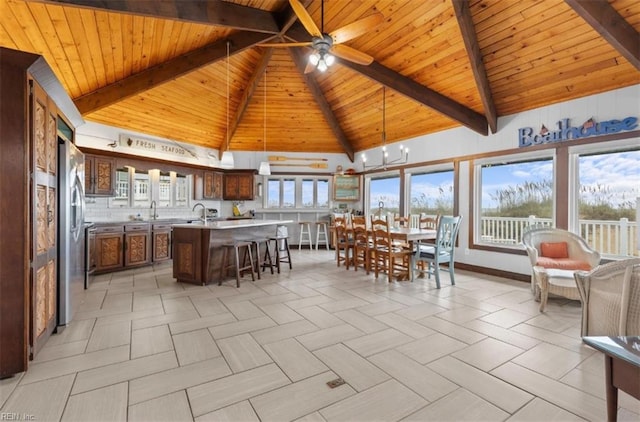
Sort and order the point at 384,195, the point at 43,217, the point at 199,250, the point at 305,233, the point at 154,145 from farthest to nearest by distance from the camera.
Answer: the point at 305,233 → the point at 384,195 → the point at 154,145 → the point at 199,250 → the point at 43,217

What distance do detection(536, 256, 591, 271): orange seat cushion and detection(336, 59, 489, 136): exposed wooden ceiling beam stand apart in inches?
98.8

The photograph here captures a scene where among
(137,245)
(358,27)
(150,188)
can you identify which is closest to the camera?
(358,27)

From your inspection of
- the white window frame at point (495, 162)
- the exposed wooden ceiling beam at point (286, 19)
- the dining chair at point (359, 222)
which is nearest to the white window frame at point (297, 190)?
the dining chair at point (359, 222)

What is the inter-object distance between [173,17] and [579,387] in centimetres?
502

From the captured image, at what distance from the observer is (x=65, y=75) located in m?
4.22

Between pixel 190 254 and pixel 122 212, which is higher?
pixel 122 212

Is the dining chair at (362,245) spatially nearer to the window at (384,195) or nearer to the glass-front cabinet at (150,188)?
the window at (384,195)

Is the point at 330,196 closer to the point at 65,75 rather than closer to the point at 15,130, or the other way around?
the point at 65,75

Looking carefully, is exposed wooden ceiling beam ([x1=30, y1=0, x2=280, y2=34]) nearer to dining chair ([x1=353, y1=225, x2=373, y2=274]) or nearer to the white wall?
the white wall

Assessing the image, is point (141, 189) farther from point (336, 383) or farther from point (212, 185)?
point (336, 383)

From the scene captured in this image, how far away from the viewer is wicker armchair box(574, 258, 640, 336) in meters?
2.23

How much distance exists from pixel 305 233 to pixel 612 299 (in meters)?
6.66

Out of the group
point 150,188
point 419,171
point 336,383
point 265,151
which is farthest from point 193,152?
point 336,383

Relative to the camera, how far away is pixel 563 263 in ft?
12.6
